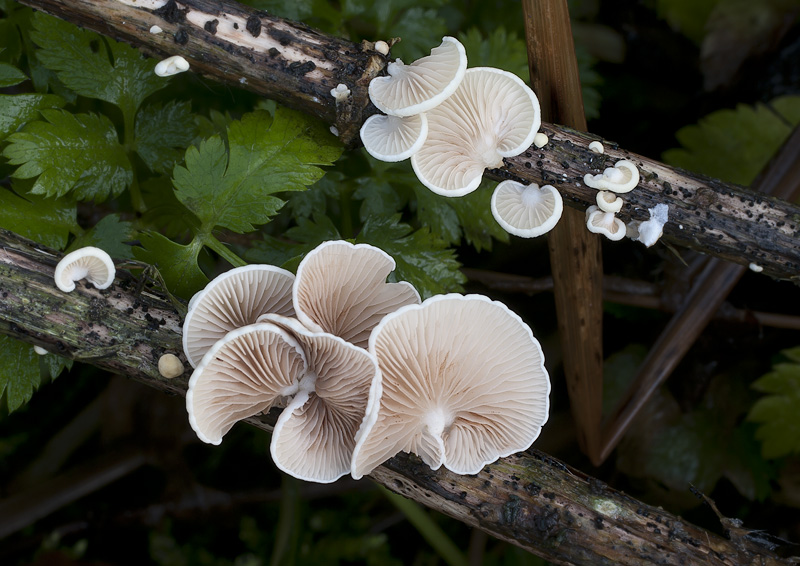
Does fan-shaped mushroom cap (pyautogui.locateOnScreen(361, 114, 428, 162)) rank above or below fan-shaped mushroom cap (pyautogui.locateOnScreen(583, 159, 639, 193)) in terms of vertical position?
below

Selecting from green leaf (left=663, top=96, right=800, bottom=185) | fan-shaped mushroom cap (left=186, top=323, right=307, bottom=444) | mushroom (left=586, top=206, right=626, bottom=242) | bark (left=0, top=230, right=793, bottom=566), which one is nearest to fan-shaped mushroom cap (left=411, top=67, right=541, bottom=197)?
mushroom (left=586, top=206, right=626, bottom=242)

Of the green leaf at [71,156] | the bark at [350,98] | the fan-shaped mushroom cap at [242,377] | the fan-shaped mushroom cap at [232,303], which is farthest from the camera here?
the green leaf at [71,156]

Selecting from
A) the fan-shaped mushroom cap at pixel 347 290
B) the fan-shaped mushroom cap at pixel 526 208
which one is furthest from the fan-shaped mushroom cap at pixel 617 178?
the fan-shaped mushroom cap at pixel 347 290

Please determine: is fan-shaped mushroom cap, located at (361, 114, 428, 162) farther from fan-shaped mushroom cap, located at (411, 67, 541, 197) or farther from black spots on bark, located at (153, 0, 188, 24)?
black spots on bark, located at (153, 0, 188, 24)

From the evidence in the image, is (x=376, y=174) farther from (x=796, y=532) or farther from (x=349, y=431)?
(x=796, y=532)

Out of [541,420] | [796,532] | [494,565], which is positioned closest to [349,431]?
[541,420]

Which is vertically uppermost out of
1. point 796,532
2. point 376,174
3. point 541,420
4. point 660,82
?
point 660,82

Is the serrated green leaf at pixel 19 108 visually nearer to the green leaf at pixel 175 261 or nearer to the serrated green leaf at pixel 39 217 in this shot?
the serrated green leaf at pixel 39 217
